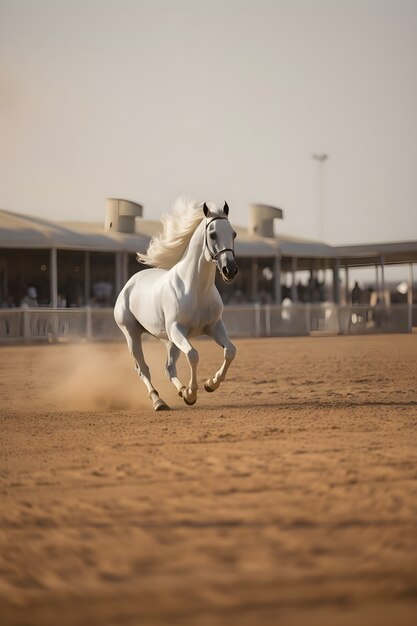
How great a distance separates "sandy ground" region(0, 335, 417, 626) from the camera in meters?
3.04

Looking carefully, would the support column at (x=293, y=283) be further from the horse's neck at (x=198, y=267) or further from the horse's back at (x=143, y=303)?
the horse's neck at (x=198, y=267)

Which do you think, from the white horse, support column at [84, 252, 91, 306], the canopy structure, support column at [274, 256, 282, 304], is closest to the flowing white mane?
the white horse

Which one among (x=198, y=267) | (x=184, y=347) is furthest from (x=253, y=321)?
(x=184, y=347)

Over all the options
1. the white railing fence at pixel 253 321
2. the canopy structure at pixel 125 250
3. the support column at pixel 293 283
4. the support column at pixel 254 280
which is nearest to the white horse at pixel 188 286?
the white railing fence at pixel 253 321

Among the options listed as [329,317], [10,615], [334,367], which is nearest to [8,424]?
[10,615]

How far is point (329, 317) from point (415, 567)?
93.0ft

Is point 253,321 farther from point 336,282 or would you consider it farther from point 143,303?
point 143,303

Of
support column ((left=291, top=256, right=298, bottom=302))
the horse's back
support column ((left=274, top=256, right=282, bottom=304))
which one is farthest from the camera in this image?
support column ((left=291, top=256, right=298, bottom=302))

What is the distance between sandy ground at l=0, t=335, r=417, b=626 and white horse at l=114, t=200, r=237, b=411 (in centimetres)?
76

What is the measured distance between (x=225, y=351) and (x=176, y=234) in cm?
181

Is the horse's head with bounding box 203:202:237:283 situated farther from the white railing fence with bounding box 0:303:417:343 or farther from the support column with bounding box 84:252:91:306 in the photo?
the support column with bounding box 84:252:91:306

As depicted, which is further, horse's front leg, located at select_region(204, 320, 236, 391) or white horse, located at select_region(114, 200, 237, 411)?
horse's front leg, located at select_region(204, 320, 236, 391)

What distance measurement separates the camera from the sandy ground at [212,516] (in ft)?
9.98

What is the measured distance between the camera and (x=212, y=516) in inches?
168
